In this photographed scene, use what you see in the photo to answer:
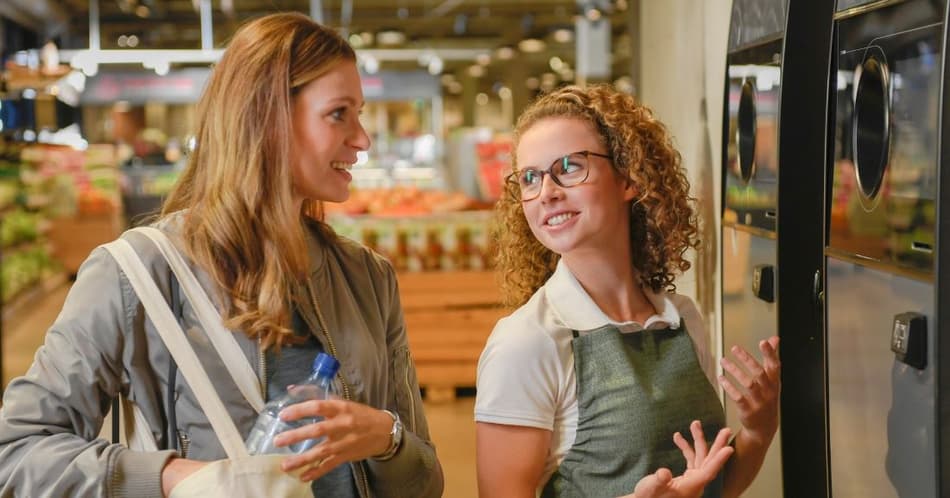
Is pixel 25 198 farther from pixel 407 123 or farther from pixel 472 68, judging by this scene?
pixel 472 68

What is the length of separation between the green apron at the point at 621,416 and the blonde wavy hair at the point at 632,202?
277 millimetres

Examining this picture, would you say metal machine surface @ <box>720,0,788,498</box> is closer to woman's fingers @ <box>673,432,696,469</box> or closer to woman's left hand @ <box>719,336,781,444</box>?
woman's left hand @ <box>719,336,781,444</box>

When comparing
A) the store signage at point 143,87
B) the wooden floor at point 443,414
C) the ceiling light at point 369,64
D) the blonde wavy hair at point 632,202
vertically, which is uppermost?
the ceiling light at point 369,64

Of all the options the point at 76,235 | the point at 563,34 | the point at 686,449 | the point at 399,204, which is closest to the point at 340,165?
the point at 686,449

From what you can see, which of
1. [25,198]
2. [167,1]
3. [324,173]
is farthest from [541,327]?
[167,1]

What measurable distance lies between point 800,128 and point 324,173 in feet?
6.35

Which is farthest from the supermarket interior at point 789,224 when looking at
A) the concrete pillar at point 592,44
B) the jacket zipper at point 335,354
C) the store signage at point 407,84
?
the store signage at point 407,84

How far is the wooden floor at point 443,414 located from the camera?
633 centimetres

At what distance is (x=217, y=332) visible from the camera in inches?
76.0

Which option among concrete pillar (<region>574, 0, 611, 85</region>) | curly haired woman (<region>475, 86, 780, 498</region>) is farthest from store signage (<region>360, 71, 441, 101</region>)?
curly haired woman (<region>475, 86, 780, 498</region>)

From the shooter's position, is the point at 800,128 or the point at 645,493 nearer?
the point at 645,493

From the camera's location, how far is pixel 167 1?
73.5 ft

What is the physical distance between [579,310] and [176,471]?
0.74 meters

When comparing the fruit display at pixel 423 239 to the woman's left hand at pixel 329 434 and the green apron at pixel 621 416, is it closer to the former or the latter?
the green apron at pixel 621 416
